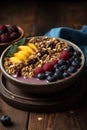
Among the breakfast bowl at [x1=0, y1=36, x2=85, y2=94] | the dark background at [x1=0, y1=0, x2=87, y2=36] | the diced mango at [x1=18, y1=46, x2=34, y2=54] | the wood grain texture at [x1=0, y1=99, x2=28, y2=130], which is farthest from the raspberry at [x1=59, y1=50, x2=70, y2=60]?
the dark background at [x1=0, y1=0, x2=87, y2=36]

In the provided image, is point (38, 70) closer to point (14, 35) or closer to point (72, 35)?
point (14, 35)

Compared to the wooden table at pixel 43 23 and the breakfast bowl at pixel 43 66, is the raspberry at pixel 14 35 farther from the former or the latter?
the wooden table at pixel 43 23

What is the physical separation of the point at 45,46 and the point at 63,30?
259 mm

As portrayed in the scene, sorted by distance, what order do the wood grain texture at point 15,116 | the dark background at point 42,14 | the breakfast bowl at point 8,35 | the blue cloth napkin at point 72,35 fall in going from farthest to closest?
the dark background at point 42,14 → the blue cloth napkin at point 72,35 → the breakfast bowl at point 8,35 → the wood grain texture at point 15,116

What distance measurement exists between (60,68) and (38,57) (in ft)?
0.34

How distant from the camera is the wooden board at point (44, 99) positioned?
0.98m

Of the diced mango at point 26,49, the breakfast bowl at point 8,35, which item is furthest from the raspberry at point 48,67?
the breakfast bowl at point 8,35

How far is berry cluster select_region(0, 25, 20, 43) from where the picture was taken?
1.22 m

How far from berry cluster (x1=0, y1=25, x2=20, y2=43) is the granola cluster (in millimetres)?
112

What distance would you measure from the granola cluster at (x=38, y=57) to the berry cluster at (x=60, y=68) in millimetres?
24

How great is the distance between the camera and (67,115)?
970 millimetres

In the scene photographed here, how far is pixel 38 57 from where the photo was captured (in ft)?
3.47

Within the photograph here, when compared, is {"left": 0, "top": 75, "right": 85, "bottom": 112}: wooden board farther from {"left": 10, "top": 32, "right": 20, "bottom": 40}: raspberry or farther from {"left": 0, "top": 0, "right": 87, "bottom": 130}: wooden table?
{"left": 10, "top": 32, "right": 20, "bottom": 40}: raspberry

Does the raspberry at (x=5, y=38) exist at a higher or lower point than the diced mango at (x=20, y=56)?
lower
